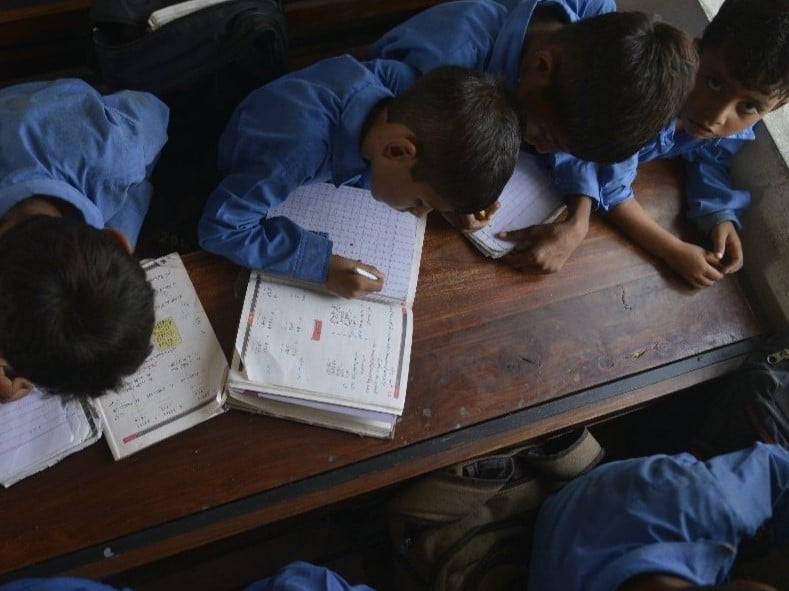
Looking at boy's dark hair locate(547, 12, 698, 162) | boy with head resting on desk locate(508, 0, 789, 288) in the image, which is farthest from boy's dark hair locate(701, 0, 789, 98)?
boy's dark hair locate(547, 12, 698, 162)

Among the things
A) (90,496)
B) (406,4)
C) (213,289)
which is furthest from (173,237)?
(406,4)

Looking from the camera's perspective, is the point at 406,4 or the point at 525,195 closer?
the point at 525,195

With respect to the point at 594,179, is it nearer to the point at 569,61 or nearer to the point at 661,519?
the point at 569,61

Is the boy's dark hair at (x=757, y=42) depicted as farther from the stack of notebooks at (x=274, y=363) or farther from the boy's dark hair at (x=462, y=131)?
the stack of notebooks at (x=274, y=363)

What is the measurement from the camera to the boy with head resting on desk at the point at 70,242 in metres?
0.65

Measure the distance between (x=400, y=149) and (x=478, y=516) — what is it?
0.63m

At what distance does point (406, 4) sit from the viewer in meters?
1.54

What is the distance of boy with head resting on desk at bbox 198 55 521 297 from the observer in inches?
35.9

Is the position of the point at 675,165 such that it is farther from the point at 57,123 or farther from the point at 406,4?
the point at 57,123

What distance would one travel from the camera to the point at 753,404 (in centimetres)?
113

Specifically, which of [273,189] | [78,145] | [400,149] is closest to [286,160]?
[273,189]

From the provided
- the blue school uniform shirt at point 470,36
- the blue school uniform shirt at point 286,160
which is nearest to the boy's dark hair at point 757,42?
the blue school uniform shirt at point 470,36

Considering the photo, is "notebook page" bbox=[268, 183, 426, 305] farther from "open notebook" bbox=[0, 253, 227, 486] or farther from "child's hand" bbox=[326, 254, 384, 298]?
"open notebook" bbox=[0, 253, 227, 486]

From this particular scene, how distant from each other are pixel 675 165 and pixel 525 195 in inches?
15.0
